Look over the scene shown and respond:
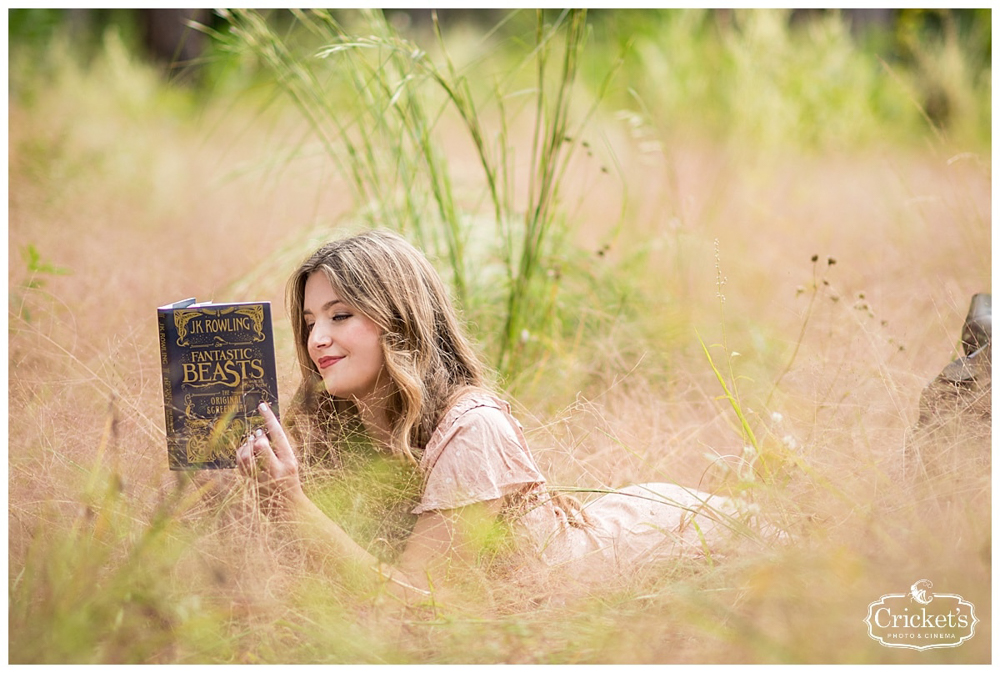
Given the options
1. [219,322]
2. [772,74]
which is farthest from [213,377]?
[772,74]

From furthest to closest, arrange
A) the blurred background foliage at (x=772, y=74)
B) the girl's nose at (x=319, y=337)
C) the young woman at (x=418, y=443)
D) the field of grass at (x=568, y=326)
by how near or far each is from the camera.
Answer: the blurred background foliage at (x=772, y=74) → the girl's nose at (x=319, y=337) → the young woman at (x=418, y=443) → the field of grass at (x=568, y=326)

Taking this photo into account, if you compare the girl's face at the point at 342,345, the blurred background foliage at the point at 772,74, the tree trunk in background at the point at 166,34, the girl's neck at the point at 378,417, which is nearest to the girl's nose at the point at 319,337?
the girl's face at the point at 342,345

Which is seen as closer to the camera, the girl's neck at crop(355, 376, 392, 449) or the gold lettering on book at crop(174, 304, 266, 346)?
the gold lettering on book at crop(174, 304, 266, 346)

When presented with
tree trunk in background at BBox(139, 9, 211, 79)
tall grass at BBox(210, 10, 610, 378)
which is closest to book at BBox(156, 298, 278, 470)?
tall grass at BBox(210, 10, 610, 378)

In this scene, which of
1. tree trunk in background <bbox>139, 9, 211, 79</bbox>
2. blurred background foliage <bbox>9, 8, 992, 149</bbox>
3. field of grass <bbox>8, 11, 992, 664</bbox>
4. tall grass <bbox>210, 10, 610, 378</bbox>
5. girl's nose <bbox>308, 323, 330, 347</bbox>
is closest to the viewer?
field of grass <bbox>8, 11, 992, 664</bbox>

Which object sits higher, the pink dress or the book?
the book

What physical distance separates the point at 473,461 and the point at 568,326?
3.84 ft

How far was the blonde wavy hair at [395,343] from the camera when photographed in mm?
1634

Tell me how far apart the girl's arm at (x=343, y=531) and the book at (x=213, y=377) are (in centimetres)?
4

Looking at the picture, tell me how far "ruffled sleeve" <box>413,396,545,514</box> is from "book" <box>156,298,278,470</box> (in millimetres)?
320

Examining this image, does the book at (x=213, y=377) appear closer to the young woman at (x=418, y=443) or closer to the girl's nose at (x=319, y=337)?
the young woman at (x=418, y=443)

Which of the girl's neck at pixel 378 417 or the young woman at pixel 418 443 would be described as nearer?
the young woman at pixel 418 443

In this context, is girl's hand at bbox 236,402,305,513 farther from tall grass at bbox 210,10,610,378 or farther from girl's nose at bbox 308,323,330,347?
tall grass at bbox 210,10,610,378

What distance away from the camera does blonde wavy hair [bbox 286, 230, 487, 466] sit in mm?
1634
